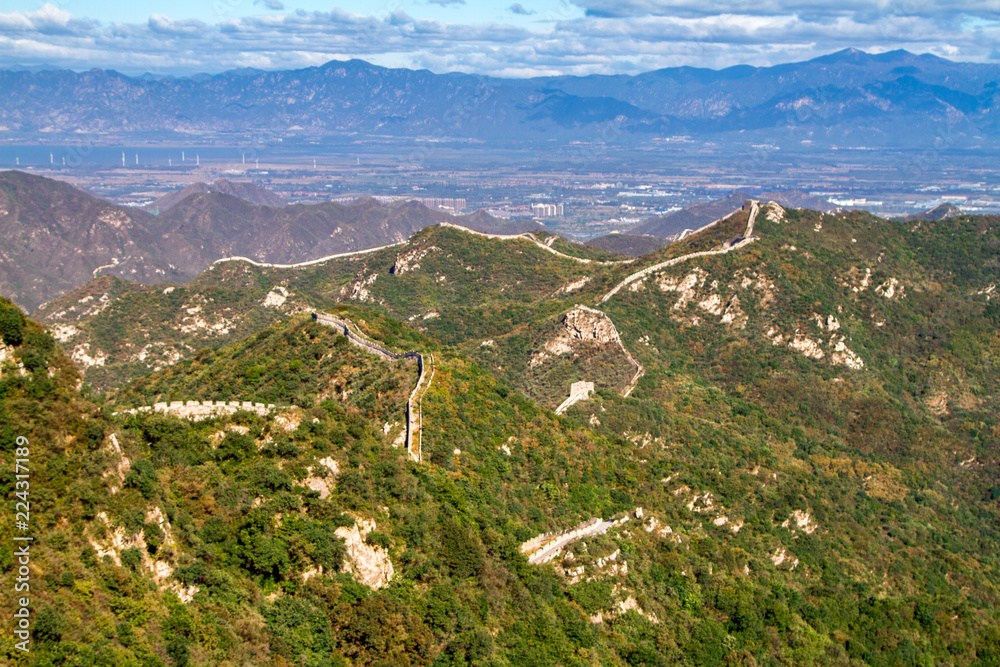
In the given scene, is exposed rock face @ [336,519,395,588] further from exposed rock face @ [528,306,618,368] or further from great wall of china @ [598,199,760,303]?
great wall of china @ [598,199,760,303]

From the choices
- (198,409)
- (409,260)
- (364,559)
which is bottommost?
(409,260)

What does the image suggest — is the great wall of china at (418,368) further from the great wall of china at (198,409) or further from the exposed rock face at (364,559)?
the exposed rock face at (364,559)

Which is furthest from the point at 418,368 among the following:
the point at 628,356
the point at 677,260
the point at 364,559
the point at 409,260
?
the point at 409,260

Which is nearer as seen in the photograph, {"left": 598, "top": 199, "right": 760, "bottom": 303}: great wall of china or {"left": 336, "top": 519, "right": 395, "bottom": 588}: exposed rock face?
{"left": 336, "top": 519, "right": 395, "bottom": 588}: exposed rock face

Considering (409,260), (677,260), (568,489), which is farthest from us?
(409,260)

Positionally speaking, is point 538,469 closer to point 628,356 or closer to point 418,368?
point 418,368

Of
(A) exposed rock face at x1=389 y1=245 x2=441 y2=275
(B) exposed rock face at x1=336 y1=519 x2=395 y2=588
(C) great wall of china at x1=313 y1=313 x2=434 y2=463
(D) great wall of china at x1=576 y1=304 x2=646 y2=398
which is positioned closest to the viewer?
(B) exposed rock face at x1=336 y1=519 x2=395 y2=588

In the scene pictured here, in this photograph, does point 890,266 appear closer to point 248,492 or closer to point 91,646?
point 248,492

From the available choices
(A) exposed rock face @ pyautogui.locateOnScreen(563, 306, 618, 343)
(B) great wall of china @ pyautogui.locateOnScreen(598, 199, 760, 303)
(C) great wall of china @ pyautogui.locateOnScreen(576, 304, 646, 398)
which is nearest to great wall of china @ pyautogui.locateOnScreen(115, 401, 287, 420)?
(C) great wall of china @ pyautogui.locateOnScreen(576, 304, 646, 398)

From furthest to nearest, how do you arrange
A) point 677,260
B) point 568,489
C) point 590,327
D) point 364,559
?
point 677,260 < point 590,327 < point 568,489 < point 364,559
